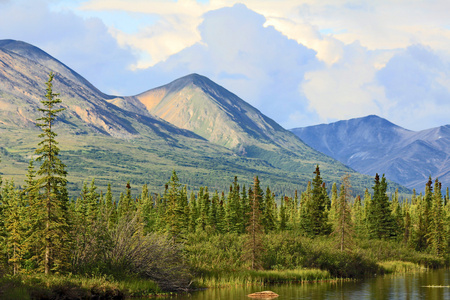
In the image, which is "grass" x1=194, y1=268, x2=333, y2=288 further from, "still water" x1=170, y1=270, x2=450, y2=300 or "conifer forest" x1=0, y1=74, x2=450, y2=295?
"still water" x1=170, y1=270, x2=450, y2=300

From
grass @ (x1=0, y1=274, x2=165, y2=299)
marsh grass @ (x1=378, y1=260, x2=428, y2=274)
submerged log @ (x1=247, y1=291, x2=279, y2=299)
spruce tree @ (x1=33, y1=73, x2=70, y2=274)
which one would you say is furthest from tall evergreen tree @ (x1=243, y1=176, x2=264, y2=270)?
marsh grass @ (x1=378, y1=260, x2=428, y2=274)

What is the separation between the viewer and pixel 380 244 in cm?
9075

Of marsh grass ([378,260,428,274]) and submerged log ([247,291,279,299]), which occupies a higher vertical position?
marsh grass ([378,260,428,274])

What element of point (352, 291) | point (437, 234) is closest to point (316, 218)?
point (437, 234)

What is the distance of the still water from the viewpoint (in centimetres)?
5234

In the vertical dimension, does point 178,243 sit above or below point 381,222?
below

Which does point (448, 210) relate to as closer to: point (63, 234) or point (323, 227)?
point (323, 227)

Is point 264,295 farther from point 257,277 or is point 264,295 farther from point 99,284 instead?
point 99,284

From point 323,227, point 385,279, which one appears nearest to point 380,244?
point 323,227

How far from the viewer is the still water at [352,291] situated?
52.3 m

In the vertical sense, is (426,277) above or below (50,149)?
below

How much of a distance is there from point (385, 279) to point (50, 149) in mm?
42523

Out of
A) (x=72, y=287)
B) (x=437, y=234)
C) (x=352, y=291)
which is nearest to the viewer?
(x=72, y=287)

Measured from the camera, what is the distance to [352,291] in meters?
57.1
